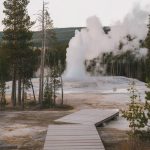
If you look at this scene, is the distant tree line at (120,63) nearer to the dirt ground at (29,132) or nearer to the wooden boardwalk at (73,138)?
the dirt ground at (29,132)

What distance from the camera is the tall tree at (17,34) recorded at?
42.0 m

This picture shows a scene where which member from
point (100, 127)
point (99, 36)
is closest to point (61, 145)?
point (100, 127)

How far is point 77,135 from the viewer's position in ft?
40.9

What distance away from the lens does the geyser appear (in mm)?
81750

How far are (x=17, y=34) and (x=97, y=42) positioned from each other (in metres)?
56.7

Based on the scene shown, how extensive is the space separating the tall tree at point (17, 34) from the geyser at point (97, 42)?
3304 centimetres

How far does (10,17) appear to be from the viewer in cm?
4300

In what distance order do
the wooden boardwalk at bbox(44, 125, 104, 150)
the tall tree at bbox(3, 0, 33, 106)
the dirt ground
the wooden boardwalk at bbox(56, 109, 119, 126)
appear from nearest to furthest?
the wooden boardwalk at bbox(44, 125, 104, 150)
the dirt ground
the wooden boardwalk at bbox(56, 109, 119, 126)
the tall tree at bbox(3, 0, 33, 106)

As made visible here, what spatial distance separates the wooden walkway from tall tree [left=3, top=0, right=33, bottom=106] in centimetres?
2553

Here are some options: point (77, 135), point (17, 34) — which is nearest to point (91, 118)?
point (77, 135)

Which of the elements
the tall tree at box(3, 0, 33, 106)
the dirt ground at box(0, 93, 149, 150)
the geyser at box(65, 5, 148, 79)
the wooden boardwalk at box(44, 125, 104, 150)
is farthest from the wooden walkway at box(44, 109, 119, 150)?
the geyser at box(65, 5, 148, 79)

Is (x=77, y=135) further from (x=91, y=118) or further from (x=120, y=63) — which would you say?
(x=120, y=63)

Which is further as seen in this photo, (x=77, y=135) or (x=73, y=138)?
(x=77, y=135)

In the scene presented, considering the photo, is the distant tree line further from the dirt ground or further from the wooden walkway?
the wooden walkway
